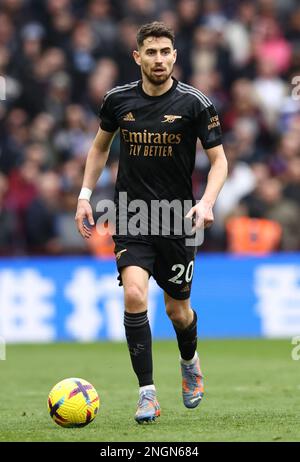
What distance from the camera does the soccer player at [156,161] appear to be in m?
7.69

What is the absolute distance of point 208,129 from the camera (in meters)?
7.82

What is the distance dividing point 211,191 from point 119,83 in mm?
10957

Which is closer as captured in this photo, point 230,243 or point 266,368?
point 266,368

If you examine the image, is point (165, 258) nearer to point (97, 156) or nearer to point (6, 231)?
point (97, 156)

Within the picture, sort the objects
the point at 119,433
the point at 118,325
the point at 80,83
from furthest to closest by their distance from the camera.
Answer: the point at 80,83 → the point at 118,325 → the point at 119,433

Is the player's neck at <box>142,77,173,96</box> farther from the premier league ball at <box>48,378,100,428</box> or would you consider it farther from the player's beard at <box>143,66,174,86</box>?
the premier league ball at <box>48,378,100,428</box>

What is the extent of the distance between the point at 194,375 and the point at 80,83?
34.7 ft

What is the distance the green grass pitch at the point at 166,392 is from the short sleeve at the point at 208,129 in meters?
1.85

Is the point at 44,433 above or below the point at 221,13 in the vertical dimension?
below

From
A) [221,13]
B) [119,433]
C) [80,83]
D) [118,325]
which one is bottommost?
[118,325]

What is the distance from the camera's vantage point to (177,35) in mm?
19000

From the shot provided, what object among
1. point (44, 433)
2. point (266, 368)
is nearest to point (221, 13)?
point (266, 368)

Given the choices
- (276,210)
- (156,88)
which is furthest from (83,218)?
(276,210)

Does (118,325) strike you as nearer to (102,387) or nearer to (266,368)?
(266,368)
